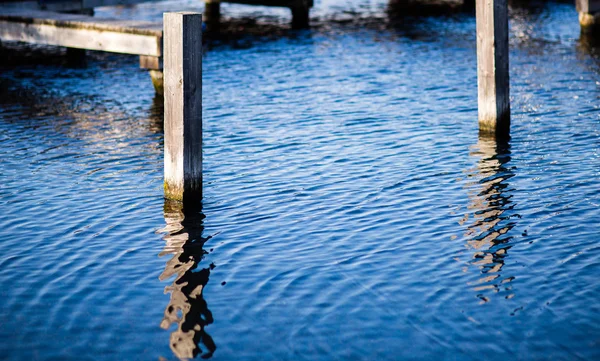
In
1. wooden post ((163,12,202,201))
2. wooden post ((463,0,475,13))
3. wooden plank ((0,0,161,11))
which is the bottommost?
wooden post ((163,12,202,201))

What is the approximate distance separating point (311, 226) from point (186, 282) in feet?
5.73

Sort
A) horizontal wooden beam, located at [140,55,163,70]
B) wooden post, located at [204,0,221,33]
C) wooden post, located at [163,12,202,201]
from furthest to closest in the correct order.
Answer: wooden post, located at [204,0,221,33] < horizontal wooden beam, located at [140,55,163,70] < wooden post, located at [163,12,202,201]

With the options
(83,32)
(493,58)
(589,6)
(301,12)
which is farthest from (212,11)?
(493,58)

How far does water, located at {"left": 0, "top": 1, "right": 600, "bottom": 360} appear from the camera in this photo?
634cm

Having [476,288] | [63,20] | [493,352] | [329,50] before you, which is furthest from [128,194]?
[329,50]

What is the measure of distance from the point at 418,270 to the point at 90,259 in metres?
3.00

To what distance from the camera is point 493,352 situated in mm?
5938

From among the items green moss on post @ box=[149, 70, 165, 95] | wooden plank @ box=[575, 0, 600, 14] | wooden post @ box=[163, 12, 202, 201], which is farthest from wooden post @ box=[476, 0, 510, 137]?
wooden plank @ box=[575, 0, 600, 14]

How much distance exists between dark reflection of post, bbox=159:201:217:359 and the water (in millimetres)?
26

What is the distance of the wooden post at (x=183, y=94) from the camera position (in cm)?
866

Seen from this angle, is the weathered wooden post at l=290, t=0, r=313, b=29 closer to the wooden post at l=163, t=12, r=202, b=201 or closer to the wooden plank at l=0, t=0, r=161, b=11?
the wooden plank at l=0, t=0, r=161, b=11

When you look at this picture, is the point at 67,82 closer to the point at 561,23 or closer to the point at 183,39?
the point at 183,39

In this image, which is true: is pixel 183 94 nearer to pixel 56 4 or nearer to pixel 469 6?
pixel 56 4

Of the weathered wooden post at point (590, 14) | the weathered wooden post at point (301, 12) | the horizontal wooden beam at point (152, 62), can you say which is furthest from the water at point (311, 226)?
the weathered wooden post at point (301, 12)
